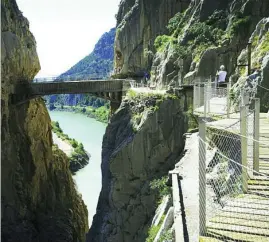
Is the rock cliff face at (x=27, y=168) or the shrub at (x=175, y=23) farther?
the shrub at (x=175, y=23)

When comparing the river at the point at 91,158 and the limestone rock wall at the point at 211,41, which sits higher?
the limestone rock wall at the point at 211,41

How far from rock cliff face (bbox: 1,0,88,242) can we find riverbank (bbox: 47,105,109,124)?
259 ft

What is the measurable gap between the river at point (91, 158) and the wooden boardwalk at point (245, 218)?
36006 millimetres

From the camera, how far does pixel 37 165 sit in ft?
107

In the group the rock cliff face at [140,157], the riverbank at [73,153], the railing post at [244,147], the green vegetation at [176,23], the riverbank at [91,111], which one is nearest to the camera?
the railing post at [244,147]

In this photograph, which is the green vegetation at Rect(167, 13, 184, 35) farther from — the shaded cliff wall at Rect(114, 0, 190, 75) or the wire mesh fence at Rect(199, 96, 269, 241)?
the wire mesh fence at Rect(199, 96, 269, 241)

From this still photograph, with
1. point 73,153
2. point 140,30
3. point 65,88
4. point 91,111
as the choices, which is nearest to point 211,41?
point 65,88

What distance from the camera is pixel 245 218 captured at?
5465 mm

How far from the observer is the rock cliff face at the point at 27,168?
91.5 ft

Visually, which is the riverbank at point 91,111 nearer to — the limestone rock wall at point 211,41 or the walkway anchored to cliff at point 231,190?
the limestone rock wall at point 211,41

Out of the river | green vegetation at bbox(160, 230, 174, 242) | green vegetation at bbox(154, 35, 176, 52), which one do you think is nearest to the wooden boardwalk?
green vegetation at bbox(160, 230, 174, 242)

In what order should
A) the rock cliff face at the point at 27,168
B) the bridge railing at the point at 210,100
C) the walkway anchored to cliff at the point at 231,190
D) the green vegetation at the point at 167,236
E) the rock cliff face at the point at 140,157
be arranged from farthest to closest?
the rock cliff face at the point at 27,168 → the rock cliff face at the point at 140,157 → the bridge railing at the point at 210,100 → the green vegetation at the point at 167,236 → the walkway anchored to cliff at the point at 231,190

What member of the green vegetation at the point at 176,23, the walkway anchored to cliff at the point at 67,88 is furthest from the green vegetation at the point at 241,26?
the walkway anchored to cliff at the point at 67,88

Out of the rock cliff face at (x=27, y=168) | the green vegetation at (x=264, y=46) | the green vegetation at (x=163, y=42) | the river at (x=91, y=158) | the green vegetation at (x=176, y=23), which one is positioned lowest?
the river at (x=91, y=158)
